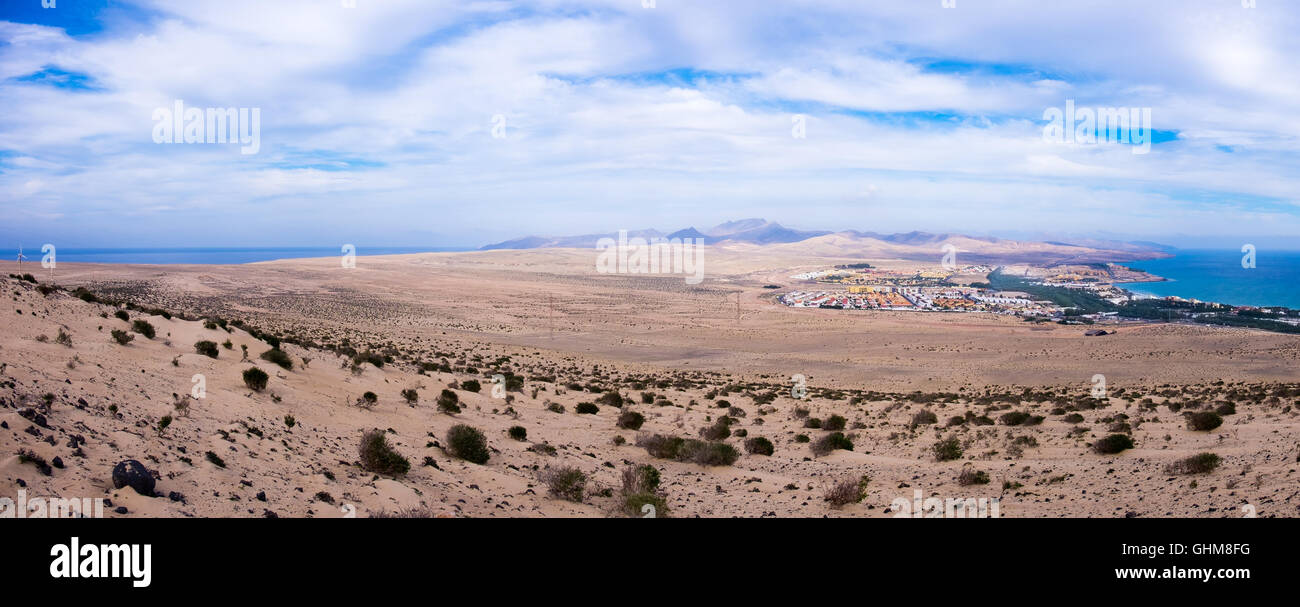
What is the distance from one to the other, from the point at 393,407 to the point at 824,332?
45792 millimetres

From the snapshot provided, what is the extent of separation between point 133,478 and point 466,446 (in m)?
5.19

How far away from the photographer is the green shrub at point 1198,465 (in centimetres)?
987

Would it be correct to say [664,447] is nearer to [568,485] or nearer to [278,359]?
[568,485]

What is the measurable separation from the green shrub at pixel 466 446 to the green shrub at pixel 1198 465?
38.8 ft

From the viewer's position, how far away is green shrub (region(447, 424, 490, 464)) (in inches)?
451

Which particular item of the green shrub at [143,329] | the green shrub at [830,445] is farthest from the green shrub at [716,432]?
the green shrub at [143,329]

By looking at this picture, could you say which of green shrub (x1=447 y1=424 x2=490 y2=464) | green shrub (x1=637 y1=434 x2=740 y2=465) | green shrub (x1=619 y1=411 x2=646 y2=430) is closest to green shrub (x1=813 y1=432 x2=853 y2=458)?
green shrub (x1=637 y1=434 x2=740 y2=465)

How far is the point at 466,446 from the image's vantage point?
11469 millimetres

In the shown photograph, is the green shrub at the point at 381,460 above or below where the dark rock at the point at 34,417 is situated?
below

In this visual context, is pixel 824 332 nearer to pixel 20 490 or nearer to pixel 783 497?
pixel 783 497

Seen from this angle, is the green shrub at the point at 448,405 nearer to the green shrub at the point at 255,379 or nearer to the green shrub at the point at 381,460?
the green shrub at the point at 255,379

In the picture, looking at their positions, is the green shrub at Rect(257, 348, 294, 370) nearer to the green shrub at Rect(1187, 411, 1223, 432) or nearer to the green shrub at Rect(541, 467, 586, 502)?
the green shrub at Rect(541, 467, 586, 502)

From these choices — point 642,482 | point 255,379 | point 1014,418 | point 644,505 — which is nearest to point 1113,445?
point 1014,418

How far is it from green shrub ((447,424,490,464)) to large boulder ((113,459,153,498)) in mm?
4995
